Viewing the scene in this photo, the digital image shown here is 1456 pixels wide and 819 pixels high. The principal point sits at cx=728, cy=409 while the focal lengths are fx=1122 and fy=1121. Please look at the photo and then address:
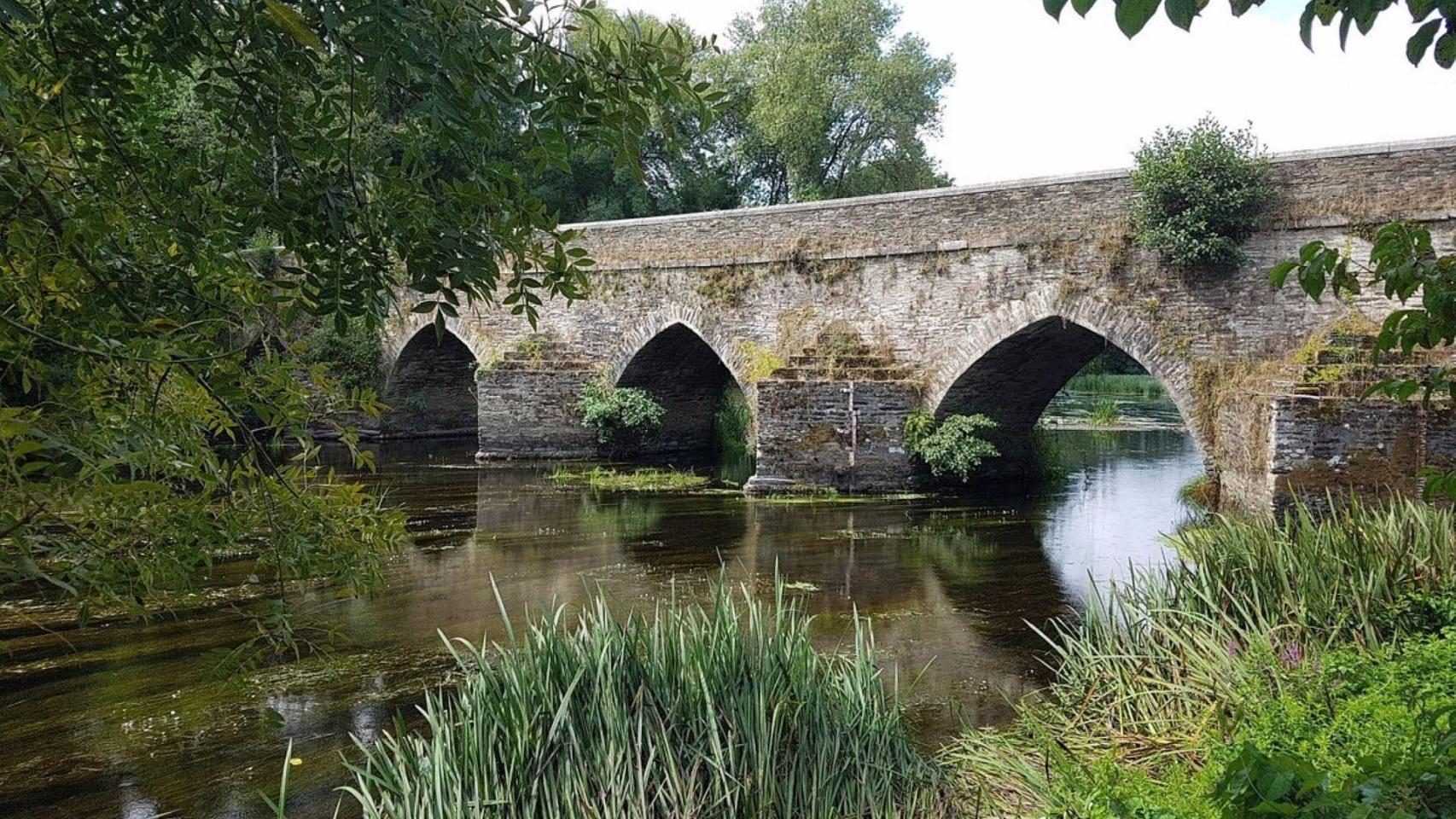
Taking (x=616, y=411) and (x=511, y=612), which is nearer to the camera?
(x=511, y=612)

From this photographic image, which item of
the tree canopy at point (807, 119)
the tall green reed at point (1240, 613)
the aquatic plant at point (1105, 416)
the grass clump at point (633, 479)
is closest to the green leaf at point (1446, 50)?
the tall green reed at point (1240, 613)

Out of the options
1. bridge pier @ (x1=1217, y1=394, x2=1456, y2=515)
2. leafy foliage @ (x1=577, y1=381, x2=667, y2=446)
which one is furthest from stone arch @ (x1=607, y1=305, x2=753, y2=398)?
bridge pier @ (x1=1217, y1=394, x2=1456, y2=515)

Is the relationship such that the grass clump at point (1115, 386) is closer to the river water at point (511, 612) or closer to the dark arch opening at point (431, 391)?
the dark arch opening at point (431, 391)

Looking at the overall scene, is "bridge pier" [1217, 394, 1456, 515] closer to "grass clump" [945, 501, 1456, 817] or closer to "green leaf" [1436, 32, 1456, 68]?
"grass clump" [945, 501, 1456, 817]

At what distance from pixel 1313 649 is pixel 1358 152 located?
9.31 metres

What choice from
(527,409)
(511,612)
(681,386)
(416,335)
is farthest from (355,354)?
(511,612)

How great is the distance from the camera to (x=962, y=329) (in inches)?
629

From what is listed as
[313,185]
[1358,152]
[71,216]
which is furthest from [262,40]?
[1358,152]

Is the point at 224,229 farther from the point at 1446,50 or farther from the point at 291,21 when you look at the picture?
the point at 1446,50

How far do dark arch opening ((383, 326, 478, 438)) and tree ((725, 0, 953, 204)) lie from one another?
11042 mm

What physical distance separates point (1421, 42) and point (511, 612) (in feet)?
28.0

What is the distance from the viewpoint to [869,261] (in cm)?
1689

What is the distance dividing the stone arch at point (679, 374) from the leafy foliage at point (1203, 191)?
729 centimetres

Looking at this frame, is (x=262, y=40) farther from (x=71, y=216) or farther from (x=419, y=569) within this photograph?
(x=419, y=569)
